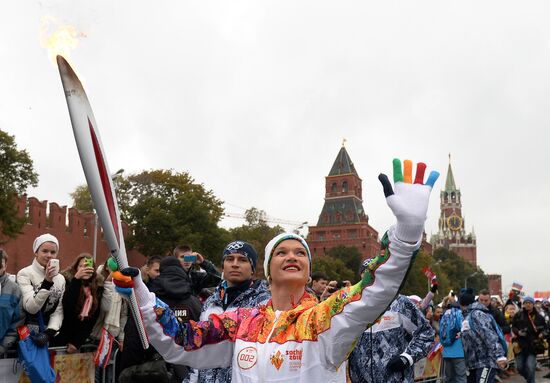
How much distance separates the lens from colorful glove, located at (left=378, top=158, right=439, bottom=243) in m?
2.02

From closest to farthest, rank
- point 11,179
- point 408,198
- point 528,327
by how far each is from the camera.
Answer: point 408,198 → point 528,327 → point 11,179

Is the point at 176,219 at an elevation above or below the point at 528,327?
above

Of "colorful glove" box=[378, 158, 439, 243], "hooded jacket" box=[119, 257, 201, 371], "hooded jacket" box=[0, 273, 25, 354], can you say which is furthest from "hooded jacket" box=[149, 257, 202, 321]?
"colorful glove" box=[378, 158, 439, 243]

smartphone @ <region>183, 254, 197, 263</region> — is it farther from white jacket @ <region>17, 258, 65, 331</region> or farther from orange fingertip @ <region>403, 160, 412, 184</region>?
orange fingertip @ <region>403, 160, 412, 184</region>

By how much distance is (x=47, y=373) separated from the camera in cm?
517

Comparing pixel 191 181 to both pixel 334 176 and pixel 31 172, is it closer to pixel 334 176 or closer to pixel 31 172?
pixel 31 172

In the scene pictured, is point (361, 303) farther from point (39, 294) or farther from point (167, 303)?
point (39, 294)

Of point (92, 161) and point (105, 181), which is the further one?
point (105, 181)

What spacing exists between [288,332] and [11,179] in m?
29.0

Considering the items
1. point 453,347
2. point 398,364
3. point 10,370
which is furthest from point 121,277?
point 453,347

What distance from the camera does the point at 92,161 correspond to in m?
2.44

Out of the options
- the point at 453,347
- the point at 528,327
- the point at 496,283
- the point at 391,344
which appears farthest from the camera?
the point at 496,283

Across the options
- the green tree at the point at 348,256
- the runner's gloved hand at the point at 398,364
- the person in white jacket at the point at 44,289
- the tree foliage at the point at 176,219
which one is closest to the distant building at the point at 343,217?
the green tree at the point at 348,256

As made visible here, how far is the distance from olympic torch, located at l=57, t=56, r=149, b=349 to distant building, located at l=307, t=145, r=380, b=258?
3440 inches
